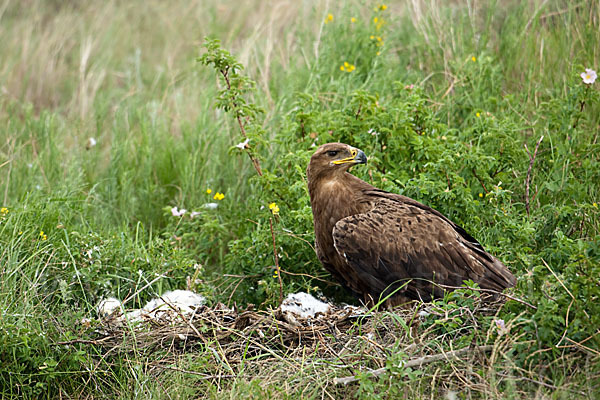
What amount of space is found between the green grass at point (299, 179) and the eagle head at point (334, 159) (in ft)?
1.46

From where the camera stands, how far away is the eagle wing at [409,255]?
14.3 ft

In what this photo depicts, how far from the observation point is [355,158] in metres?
4.54

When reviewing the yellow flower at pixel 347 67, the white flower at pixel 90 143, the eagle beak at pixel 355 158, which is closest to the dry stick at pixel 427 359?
the eagle beak at pixel 355 158

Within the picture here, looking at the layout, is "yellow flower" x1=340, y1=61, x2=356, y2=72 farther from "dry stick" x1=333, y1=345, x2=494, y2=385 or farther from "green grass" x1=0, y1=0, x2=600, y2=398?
"dry stick" x1=333, y1=345, x2=494, y2=385

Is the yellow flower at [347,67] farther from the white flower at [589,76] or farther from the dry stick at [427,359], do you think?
the dry stick at [427,359]

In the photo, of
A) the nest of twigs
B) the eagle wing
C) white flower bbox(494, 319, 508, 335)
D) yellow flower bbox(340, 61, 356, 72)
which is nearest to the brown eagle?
the eagle wing

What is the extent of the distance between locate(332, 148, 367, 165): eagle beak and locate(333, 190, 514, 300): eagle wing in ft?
1.21

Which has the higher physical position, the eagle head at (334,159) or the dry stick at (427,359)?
the eagle head at (334,159)

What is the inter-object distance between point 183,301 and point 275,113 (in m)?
2.29

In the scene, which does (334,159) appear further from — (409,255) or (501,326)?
(501,326)

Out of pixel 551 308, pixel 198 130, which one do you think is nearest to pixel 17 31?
pixel 198 130

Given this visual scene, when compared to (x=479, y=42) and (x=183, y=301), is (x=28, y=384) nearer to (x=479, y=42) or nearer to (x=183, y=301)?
(x=183, y=301)

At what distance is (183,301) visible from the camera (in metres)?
4.70

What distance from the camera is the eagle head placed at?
4547 millimetres
